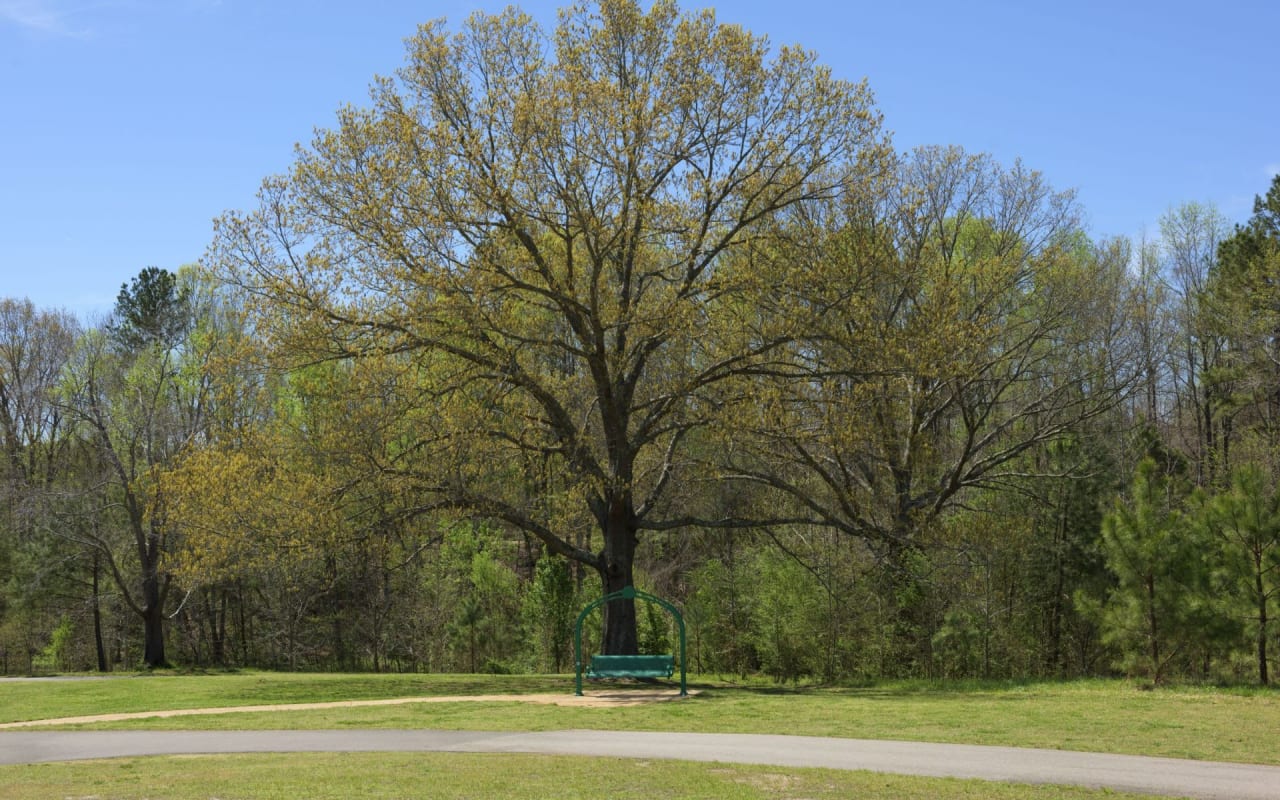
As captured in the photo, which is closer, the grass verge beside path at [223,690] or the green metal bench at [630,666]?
the grass verge beside path at [223,690]

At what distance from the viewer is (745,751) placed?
12.0 metres

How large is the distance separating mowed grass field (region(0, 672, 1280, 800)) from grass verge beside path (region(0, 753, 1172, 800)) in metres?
0.02

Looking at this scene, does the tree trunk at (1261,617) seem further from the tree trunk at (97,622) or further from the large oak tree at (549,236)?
the tree trunk at (97,622)

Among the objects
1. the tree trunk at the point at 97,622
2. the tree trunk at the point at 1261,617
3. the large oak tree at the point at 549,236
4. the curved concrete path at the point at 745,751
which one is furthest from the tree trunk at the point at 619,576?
the tree trunk at the point at 97,622

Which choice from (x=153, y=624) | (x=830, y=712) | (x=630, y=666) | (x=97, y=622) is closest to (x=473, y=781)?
(x=830, y=712)

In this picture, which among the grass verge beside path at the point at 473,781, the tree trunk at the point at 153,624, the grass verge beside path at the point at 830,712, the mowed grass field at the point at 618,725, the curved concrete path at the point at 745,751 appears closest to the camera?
the grass verge beside path at the point at 473,781

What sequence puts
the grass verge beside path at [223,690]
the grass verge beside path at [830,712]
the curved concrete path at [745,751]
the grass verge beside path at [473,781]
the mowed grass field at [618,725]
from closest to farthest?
the grass verge beside path at [473,781] → the mowed grass field at [618,725] → the curved concrete path at [745,751] → the grass verge beside path at [830,712] → the grass verge beside path at [223,690]

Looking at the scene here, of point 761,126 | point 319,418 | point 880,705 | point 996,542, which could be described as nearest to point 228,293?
point 319,418

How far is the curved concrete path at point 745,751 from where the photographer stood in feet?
32.7

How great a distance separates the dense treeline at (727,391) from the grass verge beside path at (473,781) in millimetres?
9019

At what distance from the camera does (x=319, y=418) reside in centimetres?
2122

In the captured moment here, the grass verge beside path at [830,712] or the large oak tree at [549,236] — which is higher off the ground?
the large oak tree at [549,236]

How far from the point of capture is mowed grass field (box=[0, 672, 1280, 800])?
9766 mm

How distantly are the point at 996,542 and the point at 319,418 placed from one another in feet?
48.4
